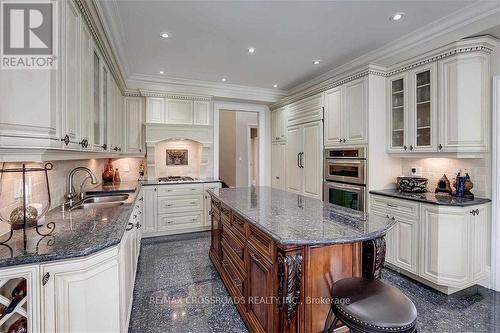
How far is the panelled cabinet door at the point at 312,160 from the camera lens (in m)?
3.98

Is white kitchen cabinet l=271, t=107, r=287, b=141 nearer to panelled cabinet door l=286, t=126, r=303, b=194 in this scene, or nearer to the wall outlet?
panelled cabinet door l=286, t=126, r=303, b=194

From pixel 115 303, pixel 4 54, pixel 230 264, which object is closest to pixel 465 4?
pixel 230 264

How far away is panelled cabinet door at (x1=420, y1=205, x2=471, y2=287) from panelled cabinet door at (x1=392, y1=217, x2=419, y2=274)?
7.7 inches

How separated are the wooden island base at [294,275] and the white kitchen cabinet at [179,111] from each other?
3.10 m

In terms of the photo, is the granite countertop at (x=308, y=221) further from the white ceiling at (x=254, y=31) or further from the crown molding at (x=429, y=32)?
the crown molding at (x=429, y=32)

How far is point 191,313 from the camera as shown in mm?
2172

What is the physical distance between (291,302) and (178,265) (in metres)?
2.13

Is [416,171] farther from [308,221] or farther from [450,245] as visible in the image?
[308,221]

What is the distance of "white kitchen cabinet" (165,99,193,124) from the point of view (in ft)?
14.5

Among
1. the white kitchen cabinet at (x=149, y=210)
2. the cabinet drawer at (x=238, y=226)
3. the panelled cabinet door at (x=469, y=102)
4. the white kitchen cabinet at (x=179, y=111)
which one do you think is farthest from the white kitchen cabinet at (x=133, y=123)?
the panelled cabinet door at (x=469, y=102)

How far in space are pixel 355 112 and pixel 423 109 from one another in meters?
0.76

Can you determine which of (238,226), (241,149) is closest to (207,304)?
(238,226)

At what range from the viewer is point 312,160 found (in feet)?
13.6

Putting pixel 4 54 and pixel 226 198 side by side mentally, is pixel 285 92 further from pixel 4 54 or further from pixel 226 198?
pixel 4 54
